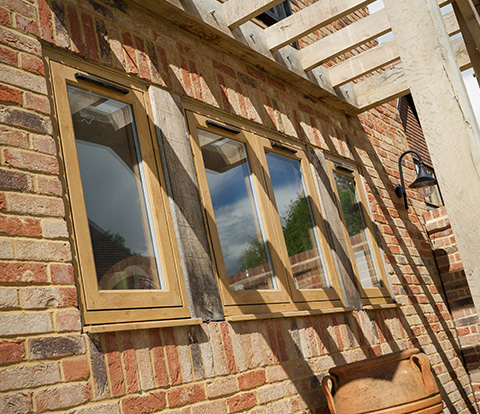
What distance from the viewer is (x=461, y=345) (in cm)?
592

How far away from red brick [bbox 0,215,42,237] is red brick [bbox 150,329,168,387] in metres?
0.69

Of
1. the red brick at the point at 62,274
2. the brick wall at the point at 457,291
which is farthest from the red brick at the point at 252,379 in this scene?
the brick wall at the point at 457,291

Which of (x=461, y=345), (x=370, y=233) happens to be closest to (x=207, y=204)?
(x=370, y=233)

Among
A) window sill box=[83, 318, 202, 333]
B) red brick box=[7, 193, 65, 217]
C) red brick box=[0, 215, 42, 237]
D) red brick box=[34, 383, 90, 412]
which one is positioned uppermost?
red brick box=[7, 193, 65, 217]

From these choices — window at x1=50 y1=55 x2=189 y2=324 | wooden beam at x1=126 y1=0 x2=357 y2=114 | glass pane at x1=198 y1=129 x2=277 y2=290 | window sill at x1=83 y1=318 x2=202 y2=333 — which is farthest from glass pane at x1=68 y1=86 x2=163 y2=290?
wooden beam at x1=126 y1=0 x2=357 y2=114

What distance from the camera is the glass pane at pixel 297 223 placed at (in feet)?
13.2

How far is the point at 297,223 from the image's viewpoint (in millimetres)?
4180

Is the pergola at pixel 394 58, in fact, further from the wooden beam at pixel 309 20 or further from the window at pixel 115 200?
the window at pixel 115 200

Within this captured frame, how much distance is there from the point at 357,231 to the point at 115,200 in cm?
258

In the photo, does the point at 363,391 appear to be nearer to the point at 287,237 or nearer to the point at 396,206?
the point at 287,237

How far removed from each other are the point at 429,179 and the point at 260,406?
2.97m

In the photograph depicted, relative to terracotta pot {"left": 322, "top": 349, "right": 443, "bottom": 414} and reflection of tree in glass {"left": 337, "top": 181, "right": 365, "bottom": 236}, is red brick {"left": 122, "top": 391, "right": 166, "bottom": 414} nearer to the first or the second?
terracotta pot {"left": 322, "top": 349, "right": 443, "bottom": 414}

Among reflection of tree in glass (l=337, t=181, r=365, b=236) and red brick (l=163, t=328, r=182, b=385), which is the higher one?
reflection of tree in glass (l=337, t=181, r=365, b=236)

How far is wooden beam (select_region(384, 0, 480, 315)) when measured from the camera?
2.36m
